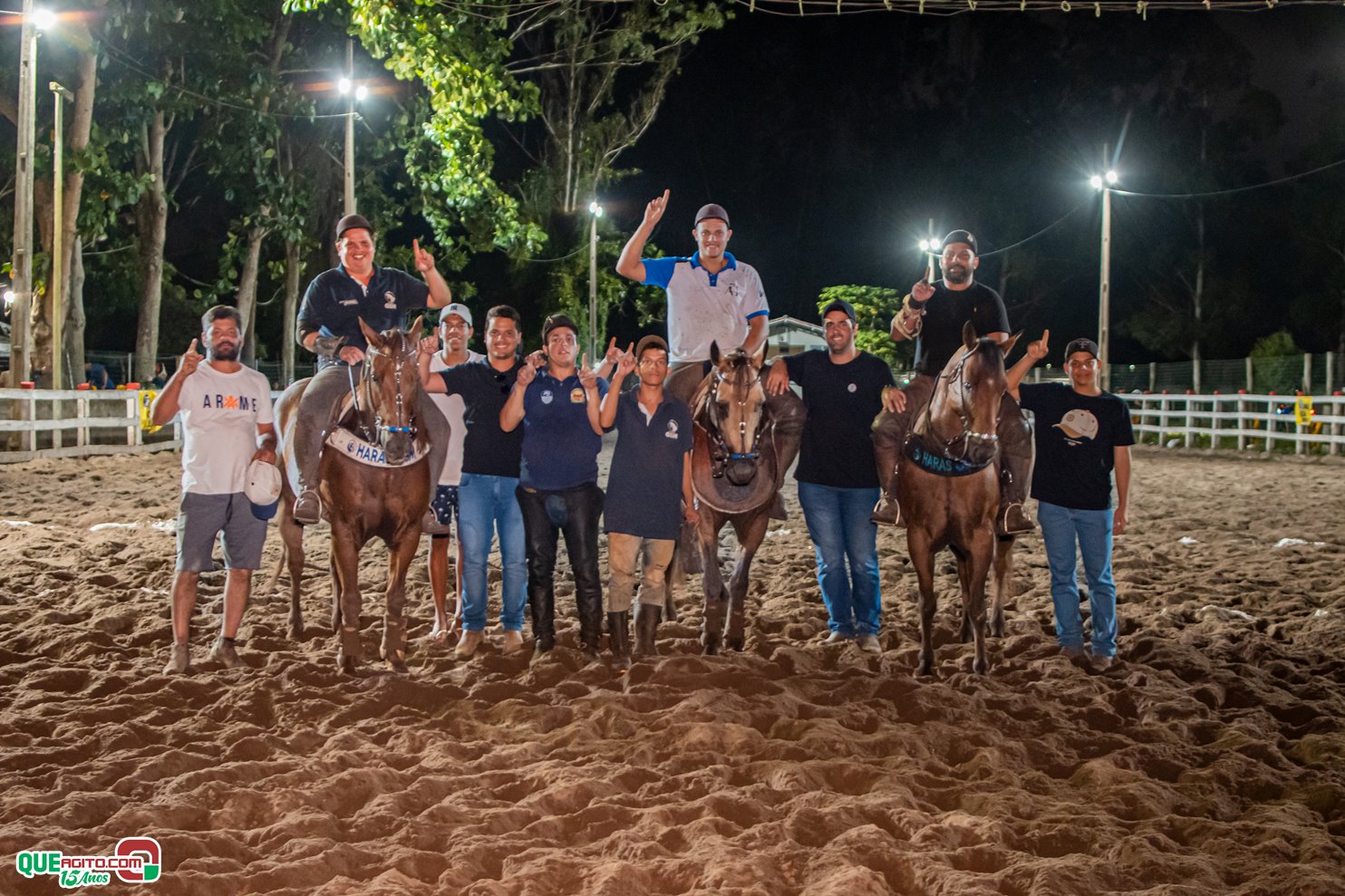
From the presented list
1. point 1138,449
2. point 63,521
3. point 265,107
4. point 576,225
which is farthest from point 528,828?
point 576,225

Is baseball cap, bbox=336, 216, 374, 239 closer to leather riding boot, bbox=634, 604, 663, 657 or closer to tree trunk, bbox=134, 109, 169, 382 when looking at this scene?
leather riding boot, bbox=634, 604, 663, 657

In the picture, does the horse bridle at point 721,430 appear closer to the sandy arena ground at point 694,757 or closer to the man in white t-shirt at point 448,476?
the sandy arena ground at point 694,757

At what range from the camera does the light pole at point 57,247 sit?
19359mm

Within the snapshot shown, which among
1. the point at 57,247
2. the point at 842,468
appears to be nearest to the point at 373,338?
the point at 842,468

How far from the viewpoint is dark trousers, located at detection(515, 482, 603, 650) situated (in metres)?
6.68

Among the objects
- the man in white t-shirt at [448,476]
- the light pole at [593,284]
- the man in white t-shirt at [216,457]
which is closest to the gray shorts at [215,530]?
the man in white t-shirt at [216,457]

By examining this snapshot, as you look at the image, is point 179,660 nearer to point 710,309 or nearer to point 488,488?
point 488,488

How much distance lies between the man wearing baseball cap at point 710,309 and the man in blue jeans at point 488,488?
106 cm

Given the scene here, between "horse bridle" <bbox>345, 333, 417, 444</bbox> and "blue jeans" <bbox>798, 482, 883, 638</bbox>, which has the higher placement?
"horse bridle" <bbox>345, 333, 417, 444</bbox>

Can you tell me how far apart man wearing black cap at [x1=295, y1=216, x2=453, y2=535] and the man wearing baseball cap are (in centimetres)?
149

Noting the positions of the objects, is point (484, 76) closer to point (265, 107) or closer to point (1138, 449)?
point (265, 107)

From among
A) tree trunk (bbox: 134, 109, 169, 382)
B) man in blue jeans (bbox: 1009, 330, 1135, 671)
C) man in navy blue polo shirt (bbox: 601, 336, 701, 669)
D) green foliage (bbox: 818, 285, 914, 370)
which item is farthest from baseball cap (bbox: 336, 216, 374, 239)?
green foliage (bbox: 818, 285, 914, 370)

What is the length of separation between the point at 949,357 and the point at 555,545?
9.39 ft

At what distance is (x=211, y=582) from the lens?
8.80 meters
